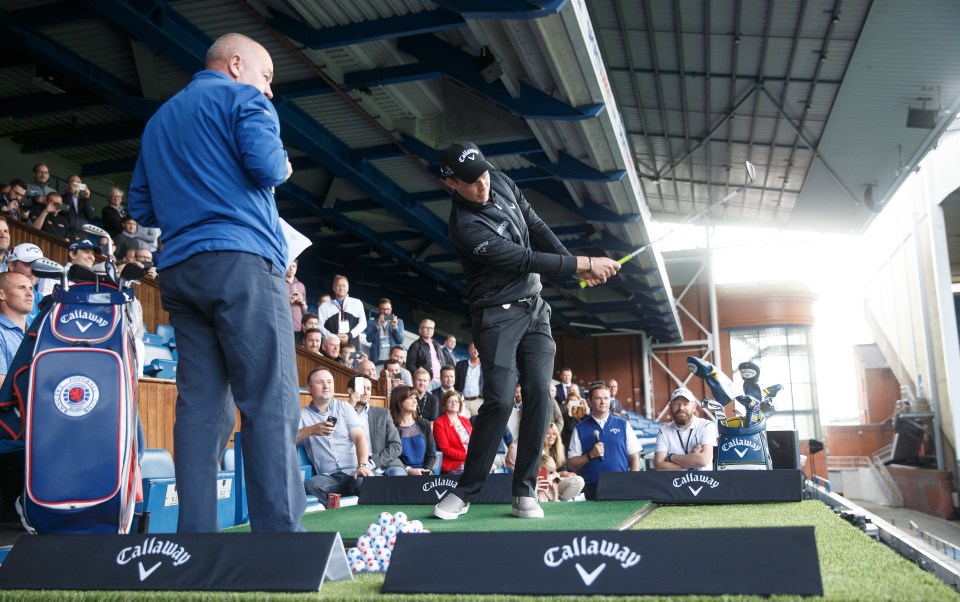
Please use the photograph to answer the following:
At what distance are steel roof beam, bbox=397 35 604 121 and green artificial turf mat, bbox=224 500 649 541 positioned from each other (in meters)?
5.45

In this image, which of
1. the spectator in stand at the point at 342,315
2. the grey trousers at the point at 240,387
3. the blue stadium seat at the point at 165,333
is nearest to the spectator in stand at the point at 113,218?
the blue stadium seat at the point at 165,333

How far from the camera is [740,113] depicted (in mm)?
18484

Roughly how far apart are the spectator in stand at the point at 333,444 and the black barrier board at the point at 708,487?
273 cm

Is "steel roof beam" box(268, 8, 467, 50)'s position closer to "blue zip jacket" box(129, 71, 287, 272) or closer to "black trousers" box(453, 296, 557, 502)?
"black trousers" box(453, 296, 557, 502)

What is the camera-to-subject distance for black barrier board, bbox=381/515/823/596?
2.02 m

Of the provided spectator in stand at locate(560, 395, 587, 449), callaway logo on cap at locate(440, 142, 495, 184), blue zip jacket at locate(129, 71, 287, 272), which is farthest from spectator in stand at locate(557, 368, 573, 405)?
blue zip jacket at locate(129, 71, 287, 272)

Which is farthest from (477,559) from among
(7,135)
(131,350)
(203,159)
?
(7,135)

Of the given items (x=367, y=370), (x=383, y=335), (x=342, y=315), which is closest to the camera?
(x=367, y=370)

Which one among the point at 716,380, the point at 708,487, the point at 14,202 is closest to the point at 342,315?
the point at 14,202

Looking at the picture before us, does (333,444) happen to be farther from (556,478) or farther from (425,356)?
(425,356)

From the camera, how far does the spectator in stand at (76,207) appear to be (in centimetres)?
974

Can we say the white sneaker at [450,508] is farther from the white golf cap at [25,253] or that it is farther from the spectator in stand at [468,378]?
the spectator in stand at [468,378]

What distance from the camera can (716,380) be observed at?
632 centimetres

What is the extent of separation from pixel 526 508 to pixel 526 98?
6273 millimetres
